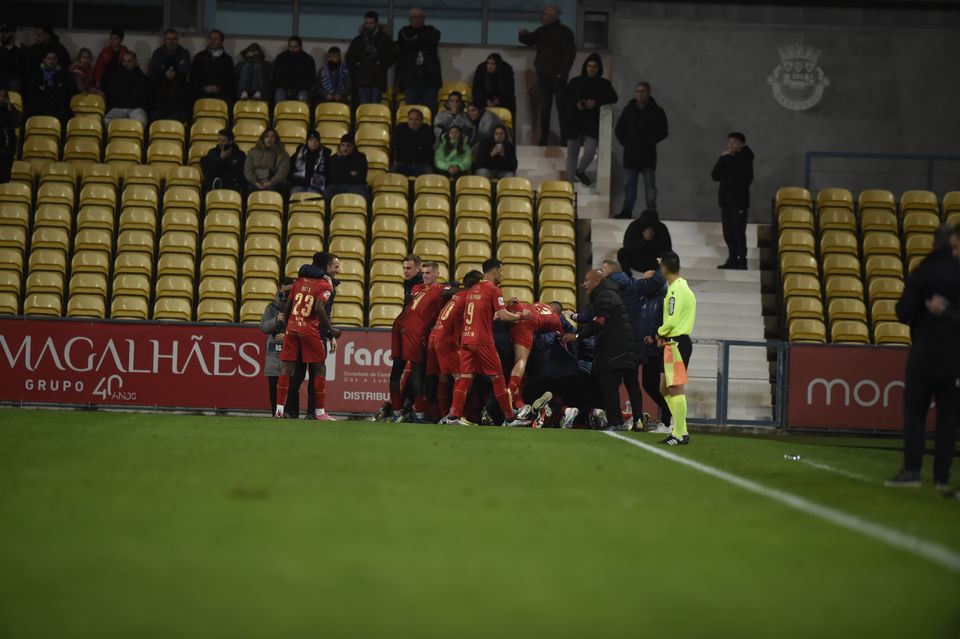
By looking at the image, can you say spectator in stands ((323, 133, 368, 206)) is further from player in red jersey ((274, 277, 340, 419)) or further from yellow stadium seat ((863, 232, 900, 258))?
yellow stadium seat ((863, 232, 900, 258))

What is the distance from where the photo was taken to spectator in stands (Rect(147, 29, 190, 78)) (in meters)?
22.9

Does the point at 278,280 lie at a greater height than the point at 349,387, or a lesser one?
greater

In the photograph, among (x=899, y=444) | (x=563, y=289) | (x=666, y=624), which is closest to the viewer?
(x=666, y=624)

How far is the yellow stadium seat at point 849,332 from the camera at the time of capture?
19.8 m

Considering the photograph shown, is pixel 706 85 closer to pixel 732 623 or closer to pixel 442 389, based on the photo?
pixel 442 389

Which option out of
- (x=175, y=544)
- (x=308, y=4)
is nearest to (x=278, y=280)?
(x=308, y=4)

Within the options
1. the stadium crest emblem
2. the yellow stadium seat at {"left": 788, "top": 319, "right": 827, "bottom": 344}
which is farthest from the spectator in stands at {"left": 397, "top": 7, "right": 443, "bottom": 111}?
the yellow stadium seat at {"left": 788, "top": 319, "right": 827, "bottom": 344}

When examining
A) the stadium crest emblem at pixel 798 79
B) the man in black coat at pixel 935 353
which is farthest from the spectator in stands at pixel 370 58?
the man in black coat at pixel 935 353

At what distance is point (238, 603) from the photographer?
13.6ft

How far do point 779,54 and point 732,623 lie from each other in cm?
2293

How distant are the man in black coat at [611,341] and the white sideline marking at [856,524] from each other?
578cm

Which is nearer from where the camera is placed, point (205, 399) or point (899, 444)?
point (899, 444)

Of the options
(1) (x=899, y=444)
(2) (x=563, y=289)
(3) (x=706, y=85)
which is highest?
(3) (x=706, y=85)

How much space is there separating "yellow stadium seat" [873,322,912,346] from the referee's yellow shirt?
821 centimetres
